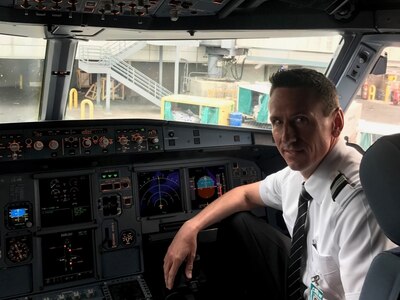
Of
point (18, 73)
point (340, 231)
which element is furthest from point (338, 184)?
point (18, 73)

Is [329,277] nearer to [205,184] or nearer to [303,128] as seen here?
[303,128]

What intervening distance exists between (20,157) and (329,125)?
1835mm

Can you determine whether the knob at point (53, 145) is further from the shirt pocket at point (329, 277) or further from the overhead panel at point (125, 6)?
the shirt pocket at point (329, 277)

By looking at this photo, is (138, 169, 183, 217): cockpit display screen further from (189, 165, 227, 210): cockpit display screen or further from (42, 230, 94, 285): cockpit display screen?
(42, 230, 94, 285): cockpit display screen

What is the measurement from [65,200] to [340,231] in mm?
1909

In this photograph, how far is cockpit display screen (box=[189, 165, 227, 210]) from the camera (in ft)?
10.2

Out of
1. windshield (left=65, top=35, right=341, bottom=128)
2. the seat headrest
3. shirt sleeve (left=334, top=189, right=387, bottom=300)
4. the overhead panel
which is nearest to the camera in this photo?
the seat headrest

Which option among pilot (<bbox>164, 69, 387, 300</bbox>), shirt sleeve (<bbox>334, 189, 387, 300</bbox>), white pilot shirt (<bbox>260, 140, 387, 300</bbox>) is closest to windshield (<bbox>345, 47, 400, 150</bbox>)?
pilot (<bbox>164, 69, 387, 300</bbox>)

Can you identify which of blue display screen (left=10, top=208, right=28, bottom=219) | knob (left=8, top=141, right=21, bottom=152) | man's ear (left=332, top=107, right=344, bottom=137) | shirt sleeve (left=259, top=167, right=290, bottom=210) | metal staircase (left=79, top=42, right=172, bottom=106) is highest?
metal staircase (left=79, top=42, right=172, bottom=106)

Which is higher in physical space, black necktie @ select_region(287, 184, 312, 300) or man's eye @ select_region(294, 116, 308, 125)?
man's eye @ select_region(294, 116, 308, 125)

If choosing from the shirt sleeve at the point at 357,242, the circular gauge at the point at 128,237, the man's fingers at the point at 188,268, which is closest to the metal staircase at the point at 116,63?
the circular gauge at the point at 128,237

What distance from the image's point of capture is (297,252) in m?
1.75

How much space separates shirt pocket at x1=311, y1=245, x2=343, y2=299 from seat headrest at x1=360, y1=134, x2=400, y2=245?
49 centimetres

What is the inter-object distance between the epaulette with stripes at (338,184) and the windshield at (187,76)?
1671 millimetres
